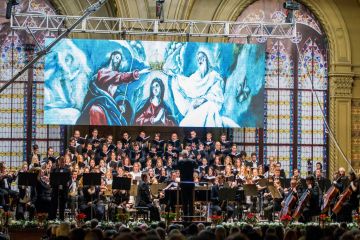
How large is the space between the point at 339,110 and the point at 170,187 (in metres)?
8.05

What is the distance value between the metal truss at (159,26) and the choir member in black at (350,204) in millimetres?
5220

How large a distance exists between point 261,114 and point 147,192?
5187mm

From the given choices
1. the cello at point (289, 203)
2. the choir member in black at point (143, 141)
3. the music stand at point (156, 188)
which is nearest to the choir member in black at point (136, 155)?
the choir member in black at point (143, 141)

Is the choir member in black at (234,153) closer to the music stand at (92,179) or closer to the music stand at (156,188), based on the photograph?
the music stand at (156,188)

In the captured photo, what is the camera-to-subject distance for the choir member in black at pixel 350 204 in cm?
2155

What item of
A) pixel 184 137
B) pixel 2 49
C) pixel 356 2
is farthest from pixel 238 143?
pixel 2 49

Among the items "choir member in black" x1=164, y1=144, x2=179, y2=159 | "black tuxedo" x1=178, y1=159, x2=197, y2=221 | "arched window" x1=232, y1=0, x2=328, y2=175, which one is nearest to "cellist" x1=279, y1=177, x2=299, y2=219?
"black tuxedo" x1=178, y1=159, x2=197, y2=221

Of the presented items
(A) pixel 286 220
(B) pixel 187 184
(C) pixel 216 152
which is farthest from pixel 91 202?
(C) pixel 216 152

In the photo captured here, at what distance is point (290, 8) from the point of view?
81.1 feet

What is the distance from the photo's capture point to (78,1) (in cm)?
2711

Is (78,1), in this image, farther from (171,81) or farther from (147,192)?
(147,192)

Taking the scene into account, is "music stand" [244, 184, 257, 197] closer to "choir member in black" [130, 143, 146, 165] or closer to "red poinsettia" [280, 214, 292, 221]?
"red poinsettia" [280, 214, 292, 221]

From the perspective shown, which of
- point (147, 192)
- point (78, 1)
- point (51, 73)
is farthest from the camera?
point (78, 1)

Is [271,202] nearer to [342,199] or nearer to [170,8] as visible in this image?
[342,199]
